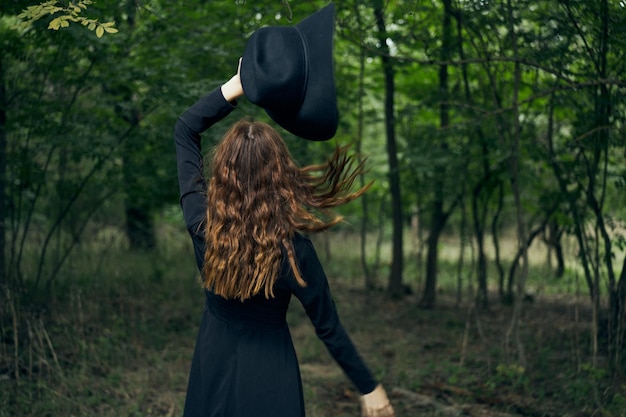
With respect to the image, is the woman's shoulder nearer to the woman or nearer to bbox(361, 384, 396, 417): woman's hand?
the woman

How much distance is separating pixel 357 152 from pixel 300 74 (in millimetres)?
4548

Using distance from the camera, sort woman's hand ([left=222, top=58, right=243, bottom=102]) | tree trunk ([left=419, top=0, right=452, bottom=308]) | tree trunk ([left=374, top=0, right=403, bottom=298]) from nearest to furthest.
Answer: woman's hand ([left=222, top=58, right=243, bottom=102]) → tree trunk ([left=419, top=0, right=452, bottom=308]) → tree trunk ([left=374, top=0, right=403, bottom=298])

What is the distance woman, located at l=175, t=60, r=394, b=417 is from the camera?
2.57m

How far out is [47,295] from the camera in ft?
22.7

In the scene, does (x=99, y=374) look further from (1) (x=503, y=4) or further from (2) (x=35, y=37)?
(1) (x=503, y=4)

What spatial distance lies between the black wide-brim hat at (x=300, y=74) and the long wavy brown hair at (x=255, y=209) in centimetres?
17

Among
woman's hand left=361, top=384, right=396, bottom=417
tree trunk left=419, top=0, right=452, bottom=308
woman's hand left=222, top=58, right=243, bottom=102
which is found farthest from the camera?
tree trunk left=419, top=0, right=452, bottom=308

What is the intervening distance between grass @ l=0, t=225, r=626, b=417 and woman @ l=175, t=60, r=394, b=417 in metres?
2.69

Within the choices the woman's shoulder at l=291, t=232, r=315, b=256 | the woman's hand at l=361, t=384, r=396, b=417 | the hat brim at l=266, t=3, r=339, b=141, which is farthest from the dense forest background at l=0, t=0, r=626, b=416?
the woman's hand at l=361, t=384, r=396, b=417

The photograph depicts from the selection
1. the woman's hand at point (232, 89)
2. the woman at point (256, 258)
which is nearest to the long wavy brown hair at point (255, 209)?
the woman at point (256, 258)

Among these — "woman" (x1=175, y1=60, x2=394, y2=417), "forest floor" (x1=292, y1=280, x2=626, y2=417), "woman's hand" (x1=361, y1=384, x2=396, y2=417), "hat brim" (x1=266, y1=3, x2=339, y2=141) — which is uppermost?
"hat brim" (x1=266, y1=3, x2=339, y2=141)

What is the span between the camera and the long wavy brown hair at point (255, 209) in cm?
257

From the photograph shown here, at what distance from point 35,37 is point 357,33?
8.62 feet

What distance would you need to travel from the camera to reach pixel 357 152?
22.8 feet
